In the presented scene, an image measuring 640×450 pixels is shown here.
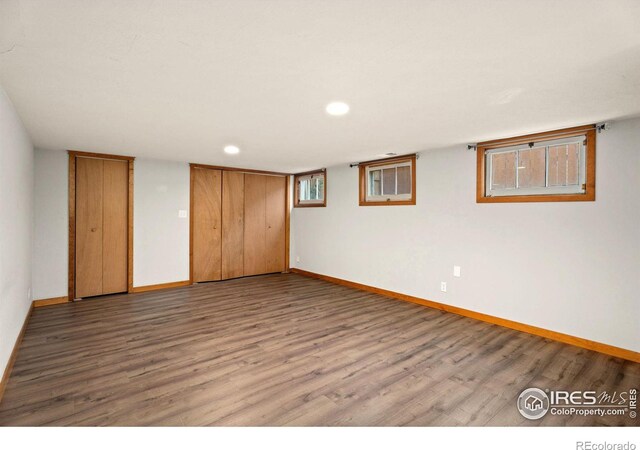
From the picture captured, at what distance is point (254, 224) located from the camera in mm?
6570

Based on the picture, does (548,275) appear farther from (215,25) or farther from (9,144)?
(9,144)

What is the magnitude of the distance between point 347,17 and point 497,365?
2900 millimetres

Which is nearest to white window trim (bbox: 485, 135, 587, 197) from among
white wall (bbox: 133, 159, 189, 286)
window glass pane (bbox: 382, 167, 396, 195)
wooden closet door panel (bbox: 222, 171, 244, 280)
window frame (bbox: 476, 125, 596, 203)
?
window frame (bbox: 476, 125, 596, 203)

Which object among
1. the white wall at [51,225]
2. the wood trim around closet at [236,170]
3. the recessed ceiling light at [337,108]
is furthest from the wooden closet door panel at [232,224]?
the recessed ceiling light at [337,108]

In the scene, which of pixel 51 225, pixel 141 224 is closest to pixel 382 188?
pixel 141 224

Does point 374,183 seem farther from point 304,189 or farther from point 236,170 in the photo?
point 236,170

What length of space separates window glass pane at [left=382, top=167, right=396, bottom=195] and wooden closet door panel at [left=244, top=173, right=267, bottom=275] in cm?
272

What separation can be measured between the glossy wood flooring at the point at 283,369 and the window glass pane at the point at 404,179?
1837 millimetres

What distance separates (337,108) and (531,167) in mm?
2479

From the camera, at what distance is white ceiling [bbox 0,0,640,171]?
4.65 ft

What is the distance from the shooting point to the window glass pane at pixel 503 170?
3.70m

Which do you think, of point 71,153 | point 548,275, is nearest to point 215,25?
point 548,275

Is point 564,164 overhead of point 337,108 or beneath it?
A: beneath

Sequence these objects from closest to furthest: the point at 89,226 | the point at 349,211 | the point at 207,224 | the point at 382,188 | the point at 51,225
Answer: the point at 51,225, the point at 89,226, the point at 382,188, the point at 349,211, the point at 207,224
